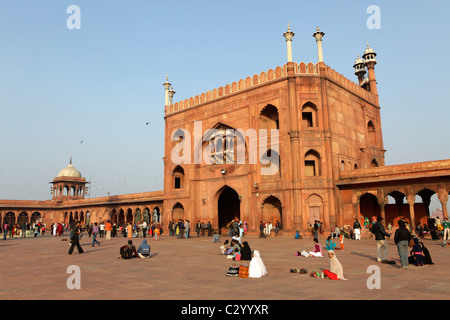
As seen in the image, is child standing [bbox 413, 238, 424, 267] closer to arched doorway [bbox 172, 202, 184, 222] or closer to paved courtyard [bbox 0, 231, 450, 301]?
paved courtyard [bbox 0, 231, 450, 301]

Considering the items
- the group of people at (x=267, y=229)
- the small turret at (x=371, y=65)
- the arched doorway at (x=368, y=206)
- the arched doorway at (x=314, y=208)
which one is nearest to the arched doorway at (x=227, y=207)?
the group of people at (x=267, y=229)

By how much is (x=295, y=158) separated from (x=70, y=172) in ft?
178

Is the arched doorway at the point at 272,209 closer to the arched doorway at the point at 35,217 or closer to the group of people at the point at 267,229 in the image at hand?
the group of people at the point at 267,229

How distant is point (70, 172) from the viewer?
65250 millimetres

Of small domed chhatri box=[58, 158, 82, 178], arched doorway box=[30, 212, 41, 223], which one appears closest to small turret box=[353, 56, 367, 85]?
arched doorway box=[30, 212, 41, 223]

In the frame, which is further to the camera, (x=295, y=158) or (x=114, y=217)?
(x=114, y=217)

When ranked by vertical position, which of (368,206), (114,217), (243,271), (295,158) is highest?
(295,158)

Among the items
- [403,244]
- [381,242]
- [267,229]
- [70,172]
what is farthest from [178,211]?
[70,172]

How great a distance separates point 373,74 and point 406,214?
1401 cm

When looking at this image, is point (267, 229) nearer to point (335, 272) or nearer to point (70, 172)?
point (335, 272)

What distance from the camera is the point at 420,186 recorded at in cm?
2131

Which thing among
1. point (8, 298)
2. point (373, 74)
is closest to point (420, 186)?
point (373, 74)
